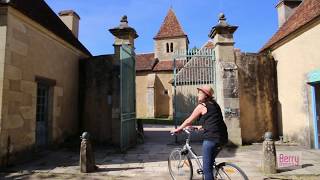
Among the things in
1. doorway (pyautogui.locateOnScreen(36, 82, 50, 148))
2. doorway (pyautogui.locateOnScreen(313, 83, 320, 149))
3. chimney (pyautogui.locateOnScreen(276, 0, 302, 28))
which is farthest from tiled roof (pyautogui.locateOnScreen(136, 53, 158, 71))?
doorway (pyautogui.locateOnScreen(313, 83, 320, 149))

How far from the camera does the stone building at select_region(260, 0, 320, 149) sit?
29.9 feet

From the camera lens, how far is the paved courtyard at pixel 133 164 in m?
6.27

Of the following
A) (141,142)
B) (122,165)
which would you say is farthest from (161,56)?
(122,165)

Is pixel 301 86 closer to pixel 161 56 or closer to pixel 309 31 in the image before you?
pixel 309 31

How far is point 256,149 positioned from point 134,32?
5.61m

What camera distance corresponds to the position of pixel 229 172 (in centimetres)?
419

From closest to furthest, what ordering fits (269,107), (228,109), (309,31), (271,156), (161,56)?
(271,156)
(309,31)
(228,109)
(269,107)
(161,56)

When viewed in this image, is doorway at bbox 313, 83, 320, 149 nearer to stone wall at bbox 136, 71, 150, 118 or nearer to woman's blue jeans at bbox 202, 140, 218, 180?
woman's blue jeans at bbox 202, 140, 218, 180

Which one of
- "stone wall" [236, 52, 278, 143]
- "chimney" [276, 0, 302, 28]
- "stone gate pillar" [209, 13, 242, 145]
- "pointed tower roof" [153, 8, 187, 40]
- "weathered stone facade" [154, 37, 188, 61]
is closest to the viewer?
"stone gate pillar" [209, 13, 242, 145]

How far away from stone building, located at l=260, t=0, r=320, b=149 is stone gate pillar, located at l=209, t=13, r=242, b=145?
72.6 inches

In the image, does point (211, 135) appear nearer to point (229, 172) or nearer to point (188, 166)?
point (229, 172)

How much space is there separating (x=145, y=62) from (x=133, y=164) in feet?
93.2

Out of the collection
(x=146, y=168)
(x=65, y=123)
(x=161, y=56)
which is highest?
(x=161, y=56)

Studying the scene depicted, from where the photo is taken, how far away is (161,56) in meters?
36.9
